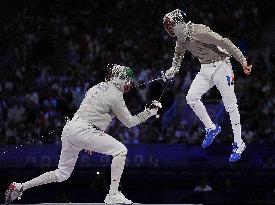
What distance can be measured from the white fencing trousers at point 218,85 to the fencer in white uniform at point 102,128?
0.87 m

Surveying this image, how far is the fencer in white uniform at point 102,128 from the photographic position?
9742 mm

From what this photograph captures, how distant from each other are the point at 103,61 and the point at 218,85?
29.5 feet

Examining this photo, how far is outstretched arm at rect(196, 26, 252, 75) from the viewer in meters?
10.1

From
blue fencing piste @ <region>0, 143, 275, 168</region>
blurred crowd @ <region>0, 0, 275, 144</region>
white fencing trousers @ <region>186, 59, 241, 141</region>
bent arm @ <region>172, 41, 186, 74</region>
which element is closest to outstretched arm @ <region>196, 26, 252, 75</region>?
white fencing trousers @ <region>186, 59, 241, 141</region>

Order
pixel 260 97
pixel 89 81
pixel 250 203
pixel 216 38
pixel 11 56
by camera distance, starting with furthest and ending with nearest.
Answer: pixel 11 56
pixel 89 81
pixel 260 97
pixel 216 38
pixel 250 203

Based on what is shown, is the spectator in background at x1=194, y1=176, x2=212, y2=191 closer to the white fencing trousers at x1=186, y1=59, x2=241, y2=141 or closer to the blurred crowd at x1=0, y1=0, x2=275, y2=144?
the blurred crowd at x1=0, y1=0, x2=275, y2=144

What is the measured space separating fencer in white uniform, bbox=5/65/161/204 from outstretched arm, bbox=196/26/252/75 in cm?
119

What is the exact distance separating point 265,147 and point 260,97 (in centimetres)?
143

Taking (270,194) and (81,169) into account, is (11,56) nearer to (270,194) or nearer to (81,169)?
(81,169)

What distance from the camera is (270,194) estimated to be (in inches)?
422

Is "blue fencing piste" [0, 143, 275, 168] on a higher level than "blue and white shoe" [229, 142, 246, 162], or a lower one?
lower

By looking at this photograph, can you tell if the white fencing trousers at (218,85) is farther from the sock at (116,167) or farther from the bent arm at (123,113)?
the sock at (116,167)

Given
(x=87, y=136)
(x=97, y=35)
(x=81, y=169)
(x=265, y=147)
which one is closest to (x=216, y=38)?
(x=87, y=136)

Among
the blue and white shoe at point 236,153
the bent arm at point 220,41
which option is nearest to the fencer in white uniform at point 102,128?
the bent arm at point 220,41
